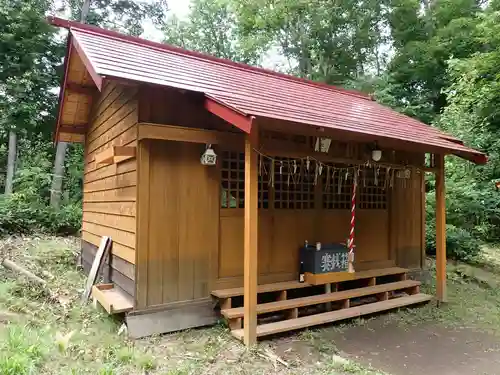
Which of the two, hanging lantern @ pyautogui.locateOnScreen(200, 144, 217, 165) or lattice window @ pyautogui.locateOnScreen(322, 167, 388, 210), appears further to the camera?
lattice window @ pyautogui.locateOnScreen(322, 167, 388, 210)

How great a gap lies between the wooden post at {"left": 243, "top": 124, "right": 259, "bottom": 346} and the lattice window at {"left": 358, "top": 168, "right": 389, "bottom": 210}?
2940mm

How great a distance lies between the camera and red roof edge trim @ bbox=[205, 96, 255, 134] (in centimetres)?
370

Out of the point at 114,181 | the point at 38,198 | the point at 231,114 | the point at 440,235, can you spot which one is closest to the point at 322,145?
the point at 231,114

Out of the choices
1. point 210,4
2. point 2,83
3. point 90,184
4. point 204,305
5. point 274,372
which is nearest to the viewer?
point 274,372

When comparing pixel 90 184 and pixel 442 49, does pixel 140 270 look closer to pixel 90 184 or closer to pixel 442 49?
pixel 90 184

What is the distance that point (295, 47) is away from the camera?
62.6ft

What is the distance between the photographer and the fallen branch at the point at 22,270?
232 inches

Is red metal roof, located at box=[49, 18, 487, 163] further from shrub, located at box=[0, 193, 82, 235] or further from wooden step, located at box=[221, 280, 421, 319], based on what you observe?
shrub, located at box=[0, 193, 82, 235]

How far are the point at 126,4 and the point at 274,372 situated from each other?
52.2 ft

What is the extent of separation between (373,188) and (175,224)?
147 inches

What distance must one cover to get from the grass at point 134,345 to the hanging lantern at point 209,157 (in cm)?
204

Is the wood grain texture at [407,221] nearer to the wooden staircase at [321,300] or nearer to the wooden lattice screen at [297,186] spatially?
the wooden lattice screen at [297,186]

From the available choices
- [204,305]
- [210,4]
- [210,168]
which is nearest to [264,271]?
[204,305]

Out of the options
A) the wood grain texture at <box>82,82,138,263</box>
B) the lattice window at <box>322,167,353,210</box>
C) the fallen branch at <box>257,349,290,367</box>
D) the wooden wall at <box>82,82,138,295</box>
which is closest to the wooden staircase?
the fallen branch at <box>257,349,290,367</box>
